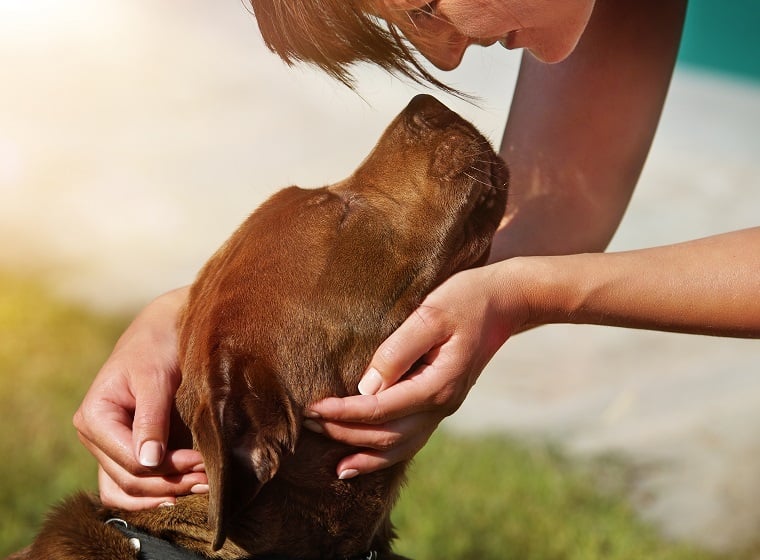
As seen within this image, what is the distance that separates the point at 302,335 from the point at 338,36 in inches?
25.3

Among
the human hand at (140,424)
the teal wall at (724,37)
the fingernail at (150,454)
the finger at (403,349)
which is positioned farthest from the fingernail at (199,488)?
the teal wall at (724,37)

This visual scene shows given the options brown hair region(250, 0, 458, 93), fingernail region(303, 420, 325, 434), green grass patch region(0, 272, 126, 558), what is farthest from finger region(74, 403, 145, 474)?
green grass patch region(0, 272, 126, 558)

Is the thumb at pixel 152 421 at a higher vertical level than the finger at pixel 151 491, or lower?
higher

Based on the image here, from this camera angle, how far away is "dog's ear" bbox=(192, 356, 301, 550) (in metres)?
1.83

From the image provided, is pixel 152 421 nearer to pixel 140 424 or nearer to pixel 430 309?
pixel 140 424

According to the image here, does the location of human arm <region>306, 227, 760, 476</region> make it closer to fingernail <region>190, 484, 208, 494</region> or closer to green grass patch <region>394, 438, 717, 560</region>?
fingernail <region>190, 484, 208, 494</region>

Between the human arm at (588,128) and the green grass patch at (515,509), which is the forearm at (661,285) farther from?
the green grass patch at (515,509)

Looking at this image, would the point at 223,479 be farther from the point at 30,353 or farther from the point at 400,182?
the point at 30,353

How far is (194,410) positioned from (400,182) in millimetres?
676

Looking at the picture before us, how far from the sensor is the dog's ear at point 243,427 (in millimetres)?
1833

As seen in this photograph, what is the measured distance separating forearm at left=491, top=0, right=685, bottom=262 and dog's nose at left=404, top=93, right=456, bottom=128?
679 millimetres

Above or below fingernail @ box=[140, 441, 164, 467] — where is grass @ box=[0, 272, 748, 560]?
below

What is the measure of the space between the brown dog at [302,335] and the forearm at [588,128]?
709 millimetres

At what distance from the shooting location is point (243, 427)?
1.92m
